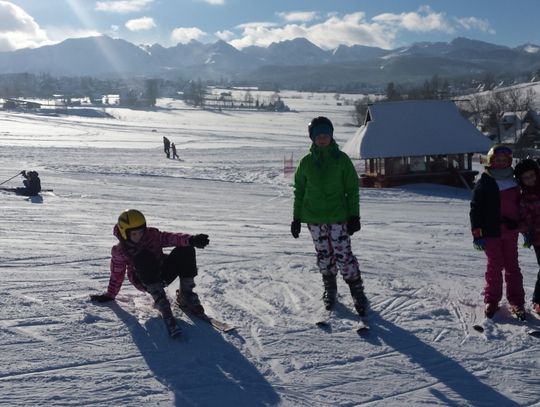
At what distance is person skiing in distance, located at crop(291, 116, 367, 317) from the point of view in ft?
14.7

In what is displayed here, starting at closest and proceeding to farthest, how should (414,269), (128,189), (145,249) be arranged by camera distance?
(145,249), (414,269), (128,189)

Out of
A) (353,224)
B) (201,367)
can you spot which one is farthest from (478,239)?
(201,367)

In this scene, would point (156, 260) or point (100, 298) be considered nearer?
point (156, 260)

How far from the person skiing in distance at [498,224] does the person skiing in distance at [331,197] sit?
100 cm

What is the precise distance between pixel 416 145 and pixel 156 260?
66.7 feet

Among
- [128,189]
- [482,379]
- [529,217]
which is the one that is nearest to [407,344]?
[482,379]

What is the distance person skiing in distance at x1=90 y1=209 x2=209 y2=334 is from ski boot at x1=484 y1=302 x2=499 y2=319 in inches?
93.8

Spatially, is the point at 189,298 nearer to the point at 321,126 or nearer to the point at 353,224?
the point at 353,224

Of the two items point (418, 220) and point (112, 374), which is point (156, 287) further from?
point (418, 220)

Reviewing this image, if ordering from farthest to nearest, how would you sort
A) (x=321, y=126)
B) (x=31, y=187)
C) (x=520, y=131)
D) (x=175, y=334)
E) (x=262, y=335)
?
(x=520, y=131) → (x=31, y=187) → (x=321, y=126) → (x=262, y=335) → (x=175, y=334)

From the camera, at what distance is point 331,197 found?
4.50 m

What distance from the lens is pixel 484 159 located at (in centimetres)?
466

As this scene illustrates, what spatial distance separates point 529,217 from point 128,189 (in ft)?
47.8

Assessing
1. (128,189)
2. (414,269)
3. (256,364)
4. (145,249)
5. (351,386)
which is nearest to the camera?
(351,386)
